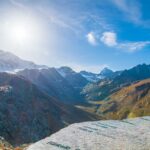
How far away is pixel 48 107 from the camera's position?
17588 centimetres

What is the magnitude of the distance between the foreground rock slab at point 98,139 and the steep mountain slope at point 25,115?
95161 mm

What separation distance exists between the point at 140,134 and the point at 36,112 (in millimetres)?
142386

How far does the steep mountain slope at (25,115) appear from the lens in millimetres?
120375

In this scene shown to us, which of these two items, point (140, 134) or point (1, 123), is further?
point (1, 123)

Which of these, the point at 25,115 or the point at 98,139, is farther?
→ the point at 25,115

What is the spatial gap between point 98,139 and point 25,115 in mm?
132938

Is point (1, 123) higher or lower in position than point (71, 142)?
lower

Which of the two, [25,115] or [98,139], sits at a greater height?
→ [98,139]

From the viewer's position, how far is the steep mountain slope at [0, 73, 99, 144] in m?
120

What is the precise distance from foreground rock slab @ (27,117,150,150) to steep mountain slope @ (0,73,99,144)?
95.2m

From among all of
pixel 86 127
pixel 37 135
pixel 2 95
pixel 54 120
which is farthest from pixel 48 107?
pixel 86 127

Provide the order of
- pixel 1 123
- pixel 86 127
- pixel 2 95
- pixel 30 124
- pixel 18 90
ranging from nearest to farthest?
pixel 86 127 → pixel 1 123 → pixel 30 124 → pixel 2 95 → pixel 18 90

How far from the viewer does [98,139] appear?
14.9 m

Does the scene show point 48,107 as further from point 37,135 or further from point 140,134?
point 140,134
